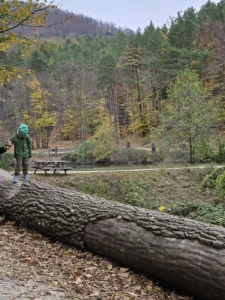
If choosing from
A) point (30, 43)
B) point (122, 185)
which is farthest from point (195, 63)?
point (30, 43)

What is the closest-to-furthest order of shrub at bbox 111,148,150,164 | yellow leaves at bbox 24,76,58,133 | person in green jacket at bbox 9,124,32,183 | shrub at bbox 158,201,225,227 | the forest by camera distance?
person in green jacket at bbox 9,124,32,183 → shrub at bbox 158,201,225,227 → shrub at bbox 111,148,150,164 → the forest → yellow leaves at bbox 24,76,58,133

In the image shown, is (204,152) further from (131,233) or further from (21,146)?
(131,233)

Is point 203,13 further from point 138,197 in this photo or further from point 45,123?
point 138,197

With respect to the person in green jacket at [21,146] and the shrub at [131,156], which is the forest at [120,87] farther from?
the person in green jacket at [21,146]

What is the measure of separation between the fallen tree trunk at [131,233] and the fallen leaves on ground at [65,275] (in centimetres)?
18

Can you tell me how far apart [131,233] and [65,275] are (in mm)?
1123

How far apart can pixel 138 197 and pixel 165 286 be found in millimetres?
8987

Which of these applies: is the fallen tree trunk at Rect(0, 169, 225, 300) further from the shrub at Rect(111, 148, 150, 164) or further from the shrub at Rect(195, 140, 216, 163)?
the shrub at Rect(111, 148, 150, 164)

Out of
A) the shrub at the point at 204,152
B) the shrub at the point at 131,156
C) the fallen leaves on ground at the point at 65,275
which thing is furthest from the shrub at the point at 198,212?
the shrub at the point at 131,156

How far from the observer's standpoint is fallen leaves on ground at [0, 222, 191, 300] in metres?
4.02

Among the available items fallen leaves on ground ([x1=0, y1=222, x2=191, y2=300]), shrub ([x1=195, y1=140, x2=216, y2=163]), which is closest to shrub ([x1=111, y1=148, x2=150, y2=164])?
shrub ([x1=195, y1=140, x2=216, y2=163])

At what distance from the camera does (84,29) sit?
631 ft

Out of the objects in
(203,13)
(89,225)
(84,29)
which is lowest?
(89,225)

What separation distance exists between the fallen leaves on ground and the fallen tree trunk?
18 cm
